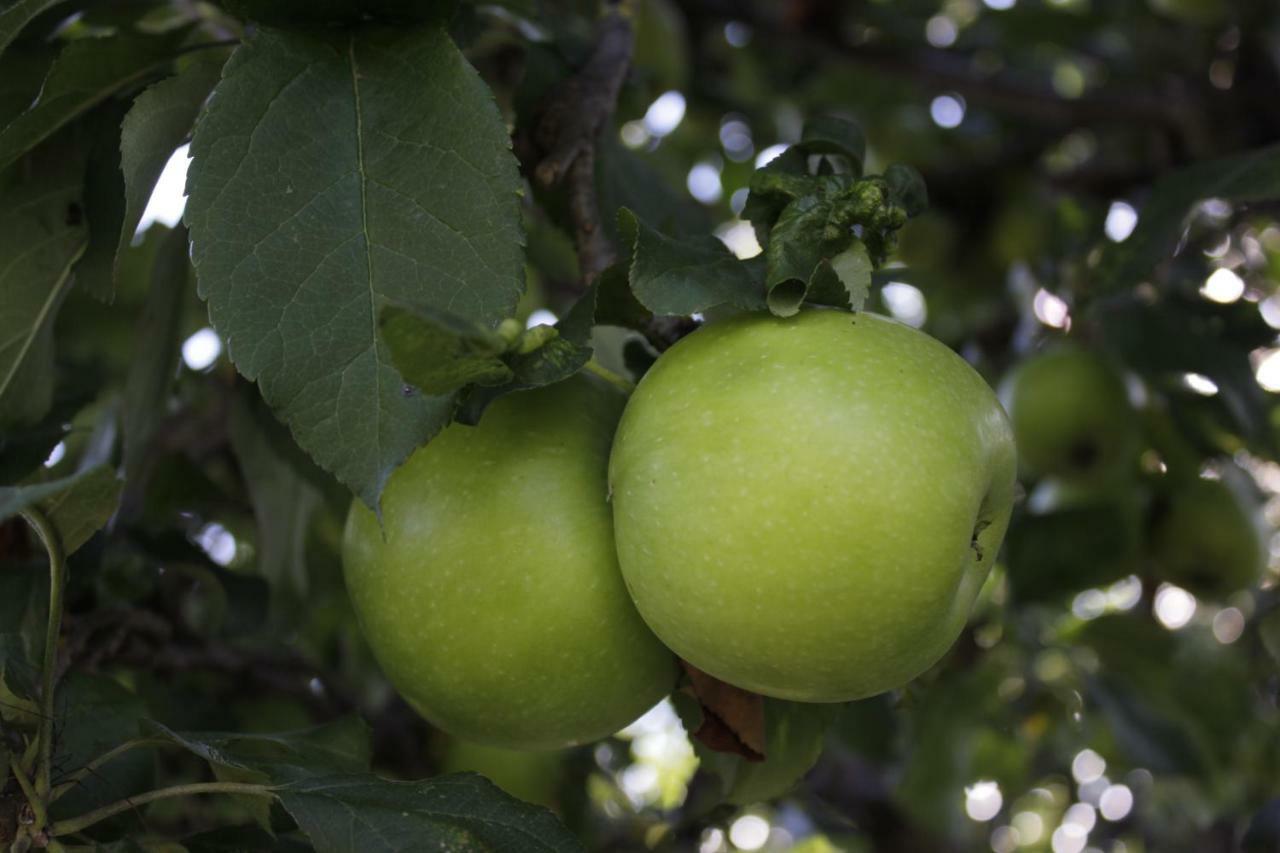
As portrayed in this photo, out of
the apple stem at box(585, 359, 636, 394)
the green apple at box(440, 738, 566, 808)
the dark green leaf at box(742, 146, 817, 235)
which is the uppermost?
the dark green leaf at box(742, 146, 817, 235)

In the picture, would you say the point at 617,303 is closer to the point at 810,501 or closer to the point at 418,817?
the point at 810,501

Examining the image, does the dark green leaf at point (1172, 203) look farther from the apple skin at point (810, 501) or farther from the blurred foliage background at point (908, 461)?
the apple skin at point (810, 501)

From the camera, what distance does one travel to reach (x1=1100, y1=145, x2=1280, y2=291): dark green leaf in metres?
1.18

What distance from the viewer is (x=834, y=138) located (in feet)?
3.15

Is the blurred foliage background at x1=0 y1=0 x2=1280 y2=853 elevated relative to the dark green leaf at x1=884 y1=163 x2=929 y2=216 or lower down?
lower down

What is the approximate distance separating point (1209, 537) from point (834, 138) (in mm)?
1185

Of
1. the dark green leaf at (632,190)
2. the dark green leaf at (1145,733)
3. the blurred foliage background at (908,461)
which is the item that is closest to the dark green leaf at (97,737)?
the blurred foliage background at (908,461)

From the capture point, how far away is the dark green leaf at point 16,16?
0.81m

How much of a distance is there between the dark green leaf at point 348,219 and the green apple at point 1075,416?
120 centimetres

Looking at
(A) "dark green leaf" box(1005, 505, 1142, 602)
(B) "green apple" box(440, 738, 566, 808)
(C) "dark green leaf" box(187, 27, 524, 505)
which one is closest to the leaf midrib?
(C) "dark green leaf" box(187, 27, 524, 505)

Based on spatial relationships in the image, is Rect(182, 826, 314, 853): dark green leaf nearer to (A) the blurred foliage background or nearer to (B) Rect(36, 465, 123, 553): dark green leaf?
(A) the blurred foliage background

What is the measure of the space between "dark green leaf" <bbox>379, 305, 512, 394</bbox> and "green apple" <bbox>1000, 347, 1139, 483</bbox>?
123 cm

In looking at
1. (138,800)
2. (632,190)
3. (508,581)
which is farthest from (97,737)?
(632,190)

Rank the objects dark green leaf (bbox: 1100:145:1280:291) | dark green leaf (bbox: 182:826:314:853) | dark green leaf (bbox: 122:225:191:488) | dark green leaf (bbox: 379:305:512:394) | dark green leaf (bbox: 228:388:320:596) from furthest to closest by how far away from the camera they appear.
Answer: dark green leaf (bbox: 228:388:320:596), dark green leaf (bbox: 1100:145:1280:291), dark green leaf (bbox: 122:225:191:488), dark green leaf (bbox: 182:826:314:853), dark green leaf (bbox: 379:305:512:394)
